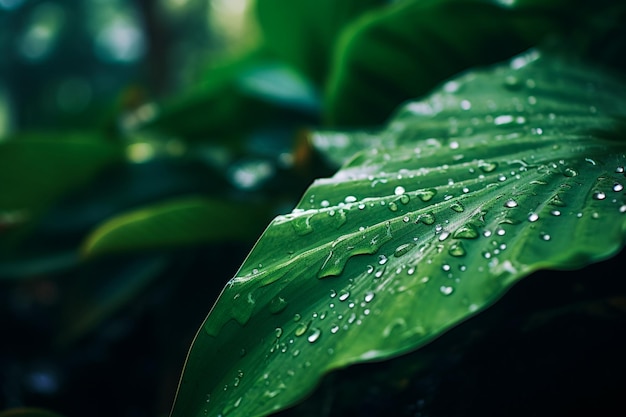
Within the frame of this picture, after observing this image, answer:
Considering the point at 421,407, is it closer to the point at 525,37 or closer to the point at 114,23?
the point at 525,37

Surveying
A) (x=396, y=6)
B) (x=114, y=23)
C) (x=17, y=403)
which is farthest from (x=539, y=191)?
(x=114, y=23)

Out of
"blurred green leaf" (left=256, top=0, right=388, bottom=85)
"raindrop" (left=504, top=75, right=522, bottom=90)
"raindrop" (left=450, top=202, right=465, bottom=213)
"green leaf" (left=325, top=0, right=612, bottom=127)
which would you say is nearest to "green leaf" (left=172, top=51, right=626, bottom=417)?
"raindrop" (left=450, top=202, right=465, bottom=213)

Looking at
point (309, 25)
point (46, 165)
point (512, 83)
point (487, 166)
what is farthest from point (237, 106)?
point (487, 166)

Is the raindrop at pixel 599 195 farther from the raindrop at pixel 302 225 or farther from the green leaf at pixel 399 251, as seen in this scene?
the raindrop at pixel 302 225

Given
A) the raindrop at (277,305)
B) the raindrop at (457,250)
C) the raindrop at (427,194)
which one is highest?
the raindrop at (277,305)

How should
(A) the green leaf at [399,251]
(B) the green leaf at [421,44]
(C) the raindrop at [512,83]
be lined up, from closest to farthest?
(A) the green leaf at [399,251] < (C) the raindrop at [512,83] < (B) the green leaf at [421,44]

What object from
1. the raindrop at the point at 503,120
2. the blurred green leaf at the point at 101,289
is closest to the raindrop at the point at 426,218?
the raindrop at the point at 503,120

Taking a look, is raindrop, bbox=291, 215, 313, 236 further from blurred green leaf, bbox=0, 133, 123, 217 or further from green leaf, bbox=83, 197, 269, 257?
blurred green leaf, bbox=0, 133, 123, 217
